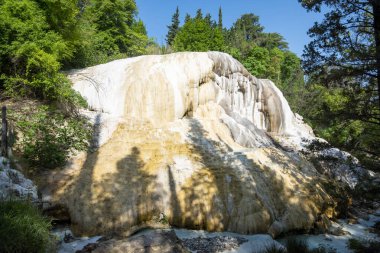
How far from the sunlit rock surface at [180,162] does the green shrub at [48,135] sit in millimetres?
490

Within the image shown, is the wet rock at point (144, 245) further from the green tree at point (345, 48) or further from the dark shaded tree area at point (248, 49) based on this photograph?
the dark shaded tree area at point (248, 49)

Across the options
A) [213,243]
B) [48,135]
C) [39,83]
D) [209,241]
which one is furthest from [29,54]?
[213,243]

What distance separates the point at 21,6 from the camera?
1209 centimetres

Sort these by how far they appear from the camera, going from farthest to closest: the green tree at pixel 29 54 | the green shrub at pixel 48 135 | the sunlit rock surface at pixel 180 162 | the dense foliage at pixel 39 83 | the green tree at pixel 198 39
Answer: the green tree at pixel 198 39 < the green tree at pixel 29 54 < the dense foliage at pixel 39 83 < the green shrub at pixel 48 135 < the sunlit rock surface at pixel 180 162

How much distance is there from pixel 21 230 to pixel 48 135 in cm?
606

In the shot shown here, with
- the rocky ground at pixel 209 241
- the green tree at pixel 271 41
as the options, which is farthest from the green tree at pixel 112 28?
the green tree at pixel 271 41

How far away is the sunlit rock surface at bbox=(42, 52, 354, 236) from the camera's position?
10.2 meters

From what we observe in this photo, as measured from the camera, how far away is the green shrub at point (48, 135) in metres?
10.7

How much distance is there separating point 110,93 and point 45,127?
4696 mm

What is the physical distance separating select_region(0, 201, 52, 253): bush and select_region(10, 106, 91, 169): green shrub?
428cm

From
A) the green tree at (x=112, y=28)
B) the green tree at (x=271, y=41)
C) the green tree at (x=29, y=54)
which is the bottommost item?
the green tree at (x=29, y=54)

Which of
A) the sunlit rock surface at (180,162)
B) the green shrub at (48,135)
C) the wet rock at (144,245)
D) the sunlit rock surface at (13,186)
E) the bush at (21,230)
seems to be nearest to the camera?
the bush at (21,230)

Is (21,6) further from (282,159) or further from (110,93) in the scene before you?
(282,159)

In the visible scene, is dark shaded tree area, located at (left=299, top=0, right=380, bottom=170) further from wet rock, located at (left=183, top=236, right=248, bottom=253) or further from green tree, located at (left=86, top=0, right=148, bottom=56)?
green tree, located at (left=86, top=0, right=148, bottom=56)
